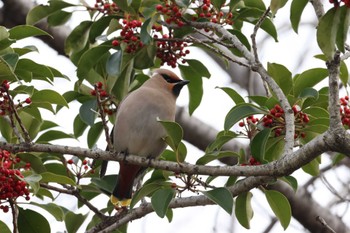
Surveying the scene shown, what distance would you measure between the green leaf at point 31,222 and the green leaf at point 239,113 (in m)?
1.01

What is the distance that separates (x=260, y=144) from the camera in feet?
11.0

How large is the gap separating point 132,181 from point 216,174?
1.27 metres

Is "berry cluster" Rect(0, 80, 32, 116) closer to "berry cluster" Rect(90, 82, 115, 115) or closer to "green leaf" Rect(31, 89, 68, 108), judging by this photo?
"green leaf" Rect(31, 89, 68, 108)

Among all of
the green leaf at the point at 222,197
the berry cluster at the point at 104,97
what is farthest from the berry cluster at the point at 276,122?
the berry cluster at the point at 104,97

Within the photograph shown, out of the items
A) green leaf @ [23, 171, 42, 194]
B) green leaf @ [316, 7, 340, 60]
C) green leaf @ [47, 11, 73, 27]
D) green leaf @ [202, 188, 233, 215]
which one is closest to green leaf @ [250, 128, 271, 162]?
green leaf @ [202, 188, 233, 215]

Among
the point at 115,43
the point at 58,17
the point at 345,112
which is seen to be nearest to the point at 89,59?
the point at 115,43

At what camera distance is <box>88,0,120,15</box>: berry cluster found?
3.87 m

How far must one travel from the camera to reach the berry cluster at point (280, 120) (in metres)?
3.48

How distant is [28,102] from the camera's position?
359 cm

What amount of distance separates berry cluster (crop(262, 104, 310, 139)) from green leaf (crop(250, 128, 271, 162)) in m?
0.14

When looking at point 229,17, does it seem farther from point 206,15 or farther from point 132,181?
point 132,181

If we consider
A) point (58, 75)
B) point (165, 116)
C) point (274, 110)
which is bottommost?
point (165, 116)

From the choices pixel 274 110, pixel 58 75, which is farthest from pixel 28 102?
Result: pixel 274 110

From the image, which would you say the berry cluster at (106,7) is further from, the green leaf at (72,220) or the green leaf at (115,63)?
the green leaf at (72,220)
